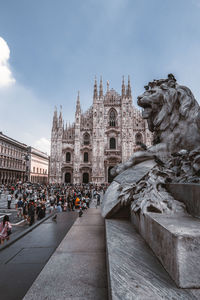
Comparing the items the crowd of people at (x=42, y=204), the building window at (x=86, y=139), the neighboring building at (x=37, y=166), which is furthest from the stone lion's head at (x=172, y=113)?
the neighboring building at (x=37, y=166)

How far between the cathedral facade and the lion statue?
2455cm

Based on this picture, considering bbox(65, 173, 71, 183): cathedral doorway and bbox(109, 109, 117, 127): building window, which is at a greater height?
bbox(109, 109, 117, 127): building window

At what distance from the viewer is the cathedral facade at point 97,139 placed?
27953 millimetres

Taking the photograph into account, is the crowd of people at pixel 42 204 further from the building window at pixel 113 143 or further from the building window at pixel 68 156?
the building window at pixel 113 143

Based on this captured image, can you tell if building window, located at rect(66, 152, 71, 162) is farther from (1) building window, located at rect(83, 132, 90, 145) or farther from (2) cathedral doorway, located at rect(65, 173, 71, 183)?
(1) building window, located at rect(83, 132, 90, 145)

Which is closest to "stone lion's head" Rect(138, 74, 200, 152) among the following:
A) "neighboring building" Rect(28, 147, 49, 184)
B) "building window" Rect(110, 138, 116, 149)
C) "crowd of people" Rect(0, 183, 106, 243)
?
"crowd of people" Rect(0, 183, 106, 243)

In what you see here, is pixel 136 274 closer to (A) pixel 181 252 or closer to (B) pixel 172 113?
(A) pixel 181 252

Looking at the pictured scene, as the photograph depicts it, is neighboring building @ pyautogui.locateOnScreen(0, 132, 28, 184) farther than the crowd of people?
Yes

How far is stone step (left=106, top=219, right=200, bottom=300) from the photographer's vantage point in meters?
0.94

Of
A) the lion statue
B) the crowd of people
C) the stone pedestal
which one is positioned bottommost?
the crowd of people

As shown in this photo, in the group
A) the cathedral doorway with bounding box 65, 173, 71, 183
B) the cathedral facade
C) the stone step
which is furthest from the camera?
the cathedral doorway with bounding box 65, 173, 71, 183

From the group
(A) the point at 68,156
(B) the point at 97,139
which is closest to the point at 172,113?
(B) the point at 97,139

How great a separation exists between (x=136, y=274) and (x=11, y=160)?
38.1 meters

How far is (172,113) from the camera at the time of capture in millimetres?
2998
